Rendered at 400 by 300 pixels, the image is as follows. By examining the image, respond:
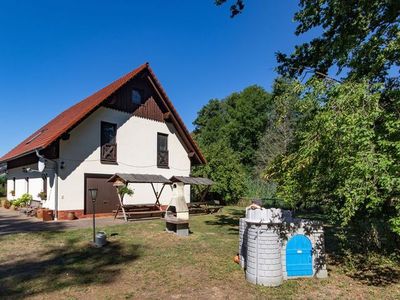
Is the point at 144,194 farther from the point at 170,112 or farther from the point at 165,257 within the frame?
the point at 165,257

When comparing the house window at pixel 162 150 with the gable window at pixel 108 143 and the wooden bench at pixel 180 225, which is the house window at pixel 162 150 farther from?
the wooden bench at pixel 180 225

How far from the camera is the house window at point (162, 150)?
19689 mm

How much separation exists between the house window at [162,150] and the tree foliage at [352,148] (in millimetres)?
13713

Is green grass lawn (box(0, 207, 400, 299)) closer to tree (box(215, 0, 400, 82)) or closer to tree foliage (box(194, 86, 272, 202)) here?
tree (box(215, 0, 400, 82))

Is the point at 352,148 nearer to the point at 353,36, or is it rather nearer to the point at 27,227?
the point at 353,36

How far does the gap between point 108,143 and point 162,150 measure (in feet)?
13.1

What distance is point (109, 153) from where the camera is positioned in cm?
1691

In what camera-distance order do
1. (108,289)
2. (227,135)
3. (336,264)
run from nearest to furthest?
1. (108,289)
2. (336,264)
3. (227,135)

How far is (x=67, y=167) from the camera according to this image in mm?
15141

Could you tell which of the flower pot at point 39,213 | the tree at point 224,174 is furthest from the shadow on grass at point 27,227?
the tree at point 224,174

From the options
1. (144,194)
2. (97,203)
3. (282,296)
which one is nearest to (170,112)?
(144,194)

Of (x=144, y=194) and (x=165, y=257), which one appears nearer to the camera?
(x=165, y=257)

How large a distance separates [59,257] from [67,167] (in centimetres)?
800

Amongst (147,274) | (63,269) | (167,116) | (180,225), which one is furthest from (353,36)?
(167,116)
